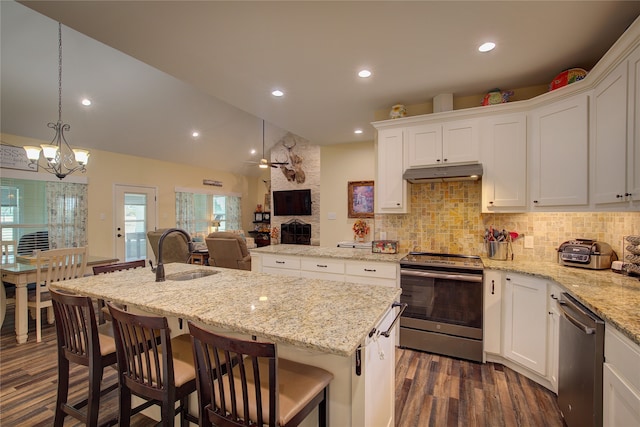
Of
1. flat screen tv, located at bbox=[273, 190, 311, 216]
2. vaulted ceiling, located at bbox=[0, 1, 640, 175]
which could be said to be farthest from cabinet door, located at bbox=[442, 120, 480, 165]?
flat screen tv, located at bbox=[273, 190, 311, 216]

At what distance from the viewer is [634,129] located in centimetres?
166

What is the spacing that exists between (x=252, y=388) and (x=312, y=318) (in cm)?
34

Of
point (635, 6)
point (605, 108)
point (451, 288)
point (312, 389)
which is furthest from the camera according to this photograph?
point (451, 288)

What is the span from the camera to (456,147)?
2.92 meters

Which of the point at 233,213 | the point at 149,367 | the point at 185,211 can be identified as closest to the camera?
the point at 149,367

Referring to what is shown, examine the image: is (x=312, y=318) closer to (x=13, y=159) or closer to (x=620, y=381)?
(x=620, y=381)

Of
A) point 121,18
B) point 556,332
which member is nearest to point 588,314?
point 556,332

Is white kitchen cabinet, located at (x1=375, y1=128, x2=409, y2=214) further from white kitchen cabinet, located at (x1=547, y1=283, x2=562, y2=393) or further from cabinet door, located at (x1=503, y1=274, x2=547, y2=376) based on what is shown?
white kitchen cabinet, located at (x1=547, y1=283, x2=562, y2=393)

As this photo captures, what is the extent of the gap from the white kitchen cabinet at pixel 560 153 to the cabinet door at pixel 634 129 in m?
0.54

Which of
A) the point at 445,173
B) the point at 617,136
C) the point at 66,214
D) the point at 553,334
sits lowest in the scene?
the point at 553,334

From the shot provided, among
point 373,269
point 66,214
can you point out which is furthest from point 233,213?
point 373,269

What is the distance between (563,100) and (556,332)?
1.81 metres

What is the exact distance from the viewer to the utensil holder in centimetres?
277

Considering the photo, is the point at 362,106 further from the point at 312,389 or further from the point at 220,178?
the point at 220,178
